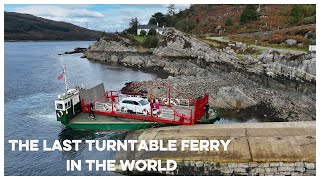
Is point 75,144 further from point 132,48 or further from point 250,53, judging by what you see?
point 132,48

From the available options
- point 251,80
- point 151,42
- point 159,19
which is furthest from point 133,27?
point 251,80

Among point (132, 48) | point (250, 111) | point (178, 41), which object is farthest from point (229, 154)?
point (132, 48)

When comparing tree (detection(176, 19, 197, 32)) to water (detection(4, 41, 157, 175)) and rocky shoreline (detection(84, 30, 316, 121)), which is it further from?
water (detection(4, 41, 157, 175))

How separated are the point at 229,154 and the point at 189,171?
2.43 meters

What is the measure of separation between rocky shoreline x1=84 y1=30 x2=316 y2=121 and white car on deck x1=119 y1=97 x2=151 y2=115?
9.97 meters

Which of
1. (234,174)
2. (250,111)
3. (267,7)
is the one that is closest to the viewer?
(234,174)

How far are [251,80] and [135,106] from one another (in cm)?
2006

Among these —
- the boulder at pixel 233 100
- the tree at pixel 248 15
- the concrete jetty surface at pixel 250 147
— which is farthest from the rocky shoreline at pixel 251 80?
the tree at pixel 248 15

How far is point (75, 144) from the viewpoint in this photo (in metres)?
22.6

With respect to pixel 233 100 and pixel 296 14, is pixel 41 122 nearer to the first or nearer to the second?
pixel 233 100

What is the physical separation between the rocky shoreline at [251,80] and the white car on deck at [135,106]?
9.97 meters

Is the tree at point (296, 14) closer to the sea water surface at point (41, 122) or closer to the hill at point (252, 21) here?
the hill at point (252, 21)

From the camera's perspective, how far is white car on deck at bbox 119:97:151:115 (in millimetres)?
24212

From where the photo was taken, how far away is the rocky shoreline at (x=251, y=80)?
30.4 meters
